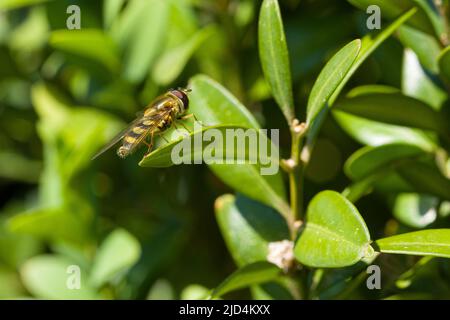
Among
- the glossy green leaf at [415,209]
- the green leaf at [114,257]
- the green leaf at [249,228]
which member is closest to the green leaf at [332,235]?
the green leaf at [249,228]

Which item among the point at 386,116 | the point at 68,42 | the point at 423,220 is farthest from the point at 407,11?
the point at 68,42

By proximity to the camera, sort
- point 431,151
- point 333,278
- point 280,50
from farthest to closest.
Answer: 1. point 431,151
2. point 333,278
3. point 280,50

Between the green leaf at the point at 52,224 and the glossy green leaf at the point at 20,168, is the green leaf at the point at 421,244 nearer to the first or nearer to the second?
the green leaf at the point at 52,224

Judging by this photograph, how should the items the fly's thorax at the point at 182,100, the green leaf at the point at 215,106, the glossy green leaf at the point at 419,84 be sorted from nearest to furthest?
the green leaf at the point at 215,106 < the glossy green leaf at the point at 419,84 < the fly's thorax at the point at 182,100

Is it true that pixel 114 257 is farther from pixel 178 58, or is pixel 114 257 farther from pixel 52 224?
pixel 178 58

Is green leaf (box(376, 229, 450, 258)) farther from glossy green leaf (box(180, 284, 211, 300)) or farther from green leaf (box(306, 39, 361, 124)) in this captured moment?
glossy green leaf (box(180, 284, 211, 300))

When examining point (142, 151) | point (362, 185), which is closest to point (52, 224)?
point (142, 151)

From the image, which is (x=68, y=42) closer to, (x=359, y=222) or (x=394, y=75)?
(x=394, y=75)
